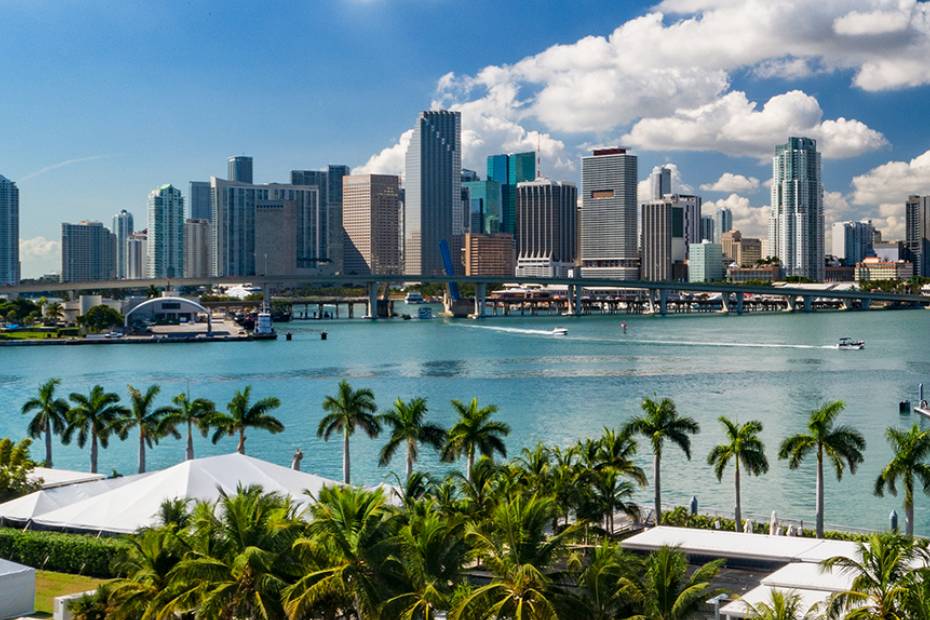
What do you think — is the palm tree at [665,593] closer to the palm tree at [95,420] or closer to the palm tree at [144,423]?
the palm tree at [144,423]

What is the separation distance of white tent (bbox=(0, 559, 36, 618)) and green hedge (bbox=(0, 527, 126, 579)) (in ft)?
5.79

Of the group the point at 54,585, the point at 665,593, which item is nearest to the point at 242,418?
the point at 54,585

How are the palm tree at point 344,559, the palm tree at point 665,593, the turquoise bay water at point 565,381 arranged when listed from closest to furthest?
1. the palm tree at point 665,593
2. the palm tree at point 344,559
3. the turquoise bay water at point 565,381

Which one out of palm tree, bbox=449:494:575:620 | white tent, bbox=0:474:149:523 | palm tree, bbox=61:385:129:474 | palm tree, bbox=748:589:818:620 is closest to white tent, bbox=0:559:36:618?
white tent, bbox=0:474:149:523

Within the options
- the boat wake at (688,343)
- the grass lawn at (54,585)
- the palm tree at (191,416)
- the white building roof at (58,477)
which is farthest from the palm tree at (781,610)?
the boat wake at (688,343)

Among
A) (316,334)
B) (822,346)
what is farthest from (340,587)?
(316,334)

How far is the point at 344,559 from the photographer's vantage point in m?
13.5

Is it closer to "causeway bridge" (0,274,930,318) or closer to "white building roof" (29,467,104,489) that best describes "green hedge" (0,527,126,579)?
"white building roof" (29,467,104,489)

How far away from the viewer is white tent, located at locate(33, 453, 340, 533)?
20000 mm

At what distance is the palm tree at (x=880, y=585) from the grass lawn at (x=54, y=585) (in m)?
11.3

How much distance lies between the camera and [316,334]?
128250 mm

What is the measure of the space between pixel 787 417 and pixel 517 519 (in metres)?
39.1

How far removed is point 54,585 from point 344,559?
724 centimetres

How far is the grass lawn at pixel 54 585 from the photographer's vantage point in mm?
17364
